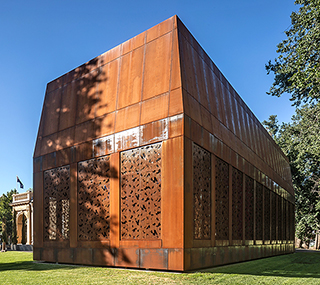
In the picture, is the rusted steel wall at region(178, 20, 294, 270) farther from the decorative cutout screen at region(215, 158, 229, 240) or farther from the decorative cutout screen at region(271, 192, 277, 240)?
the decorative cutout screen at region(271, 192, 277, 240)

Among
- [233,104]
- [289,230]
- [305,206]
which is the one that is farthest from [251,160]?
[305,206]

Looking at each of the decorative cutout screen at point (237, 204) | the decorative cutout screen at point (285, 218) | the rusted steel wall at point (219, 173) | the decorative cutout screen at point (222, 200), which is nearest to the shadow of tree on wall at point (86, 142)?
the rusted steel wall at point (219, 173)

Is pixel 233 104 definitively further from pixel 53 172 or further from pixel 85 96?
pixel 53 172

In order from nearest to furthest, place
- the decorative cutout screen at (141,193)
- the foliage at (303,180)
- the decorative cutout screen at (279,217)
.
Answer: the decorative cutout screen at (141,193)
the decorative cutout screen at (279,217)
the foliage at (303,180)

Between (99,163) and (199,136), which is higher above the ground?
(199,136)

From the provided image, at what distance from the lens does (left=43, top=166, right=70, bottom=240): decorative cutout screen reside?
13984 millimetres

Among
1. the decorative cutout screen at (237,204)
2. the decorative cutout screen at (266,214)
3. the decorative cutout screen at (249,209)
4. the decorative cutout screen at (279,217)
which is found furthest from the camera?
the decorative cutout screen at (279,217)

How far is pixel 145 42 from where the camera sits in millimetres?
12328

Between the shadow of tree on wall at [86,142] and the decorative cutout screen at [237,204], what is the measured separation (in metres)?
5.28

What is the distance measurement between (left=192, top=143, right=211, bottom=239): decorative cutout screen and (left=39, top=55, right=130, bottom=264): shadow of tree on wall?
2701 millimetres

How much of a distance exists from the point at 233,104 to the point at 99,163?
7.50 meters

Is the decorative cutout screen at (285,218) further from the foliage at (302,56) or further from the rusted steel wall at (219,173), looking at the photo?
the foliage at (302,56)

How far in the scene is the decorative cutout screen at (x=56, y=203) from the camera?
13984 millimetres

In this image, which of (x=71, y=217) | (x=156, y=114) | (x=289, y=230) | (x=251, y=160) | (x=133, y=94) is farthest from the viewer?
(x=289, y=230)
